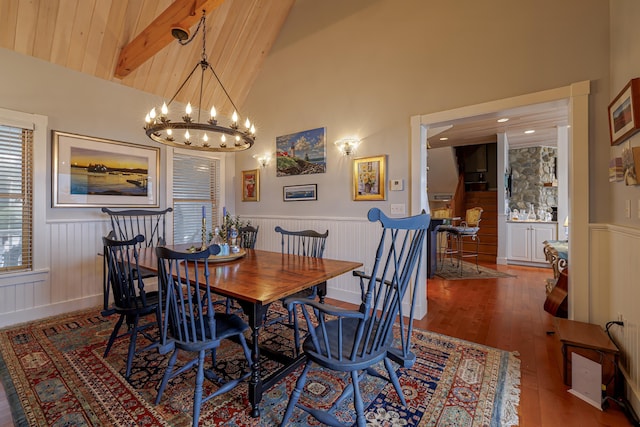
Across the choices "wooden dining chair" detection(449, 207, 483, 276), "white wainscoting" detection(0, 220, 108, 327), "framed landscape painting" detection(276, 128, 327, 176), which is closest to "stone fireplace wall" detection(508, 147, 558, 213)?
"wooden dining chair" detection(449, 207, 483, 276)

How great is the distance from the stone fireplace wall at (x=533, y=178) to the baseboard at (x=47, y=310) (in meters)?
8.11

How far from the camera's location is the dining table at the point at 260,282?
60.1 inches

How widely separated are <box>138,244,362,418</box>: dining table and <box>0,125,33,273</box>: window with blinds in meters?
1.62

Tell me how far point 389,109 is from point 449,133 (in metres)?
3.18

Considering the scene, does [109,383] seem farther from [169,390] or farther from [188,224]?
[188,224]

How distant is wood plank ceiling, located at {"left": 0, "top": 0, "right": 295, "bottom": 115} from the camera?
9.10ft

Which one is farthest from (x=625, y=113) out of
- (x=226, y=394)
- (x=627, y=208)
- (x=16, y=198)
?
(x=16, y=198)

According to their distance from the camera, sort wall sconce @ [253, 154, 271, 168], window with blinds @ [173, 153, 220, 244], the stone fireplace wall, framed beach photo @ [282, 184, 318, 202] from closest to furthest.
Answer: framed beach photo @ [282, 184, 318, 202], window with blinds @ [173, 153, 220, 244], wall sconce @ [253, 154, 271, 168], the stone fireplace wall

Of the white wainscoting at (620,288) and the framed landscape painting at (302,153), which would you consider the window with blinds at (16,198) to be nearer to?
the framed landscape painting at (302,153)

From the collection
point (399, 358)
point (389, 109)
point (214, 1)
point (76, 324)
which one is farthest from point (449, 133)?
point (76, 324)

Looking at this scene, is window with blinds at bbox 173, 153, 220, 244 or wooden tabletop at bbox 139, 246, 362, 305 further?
window with blinds at bbox 173, 153, 220, 244

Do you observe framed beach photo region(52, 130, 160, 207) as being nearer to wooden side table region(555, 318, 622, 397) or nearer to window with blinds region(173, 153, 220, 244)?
window with blinds region(173, 153, 220, 244)

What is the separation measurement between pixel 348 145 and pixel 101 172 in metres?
3.08

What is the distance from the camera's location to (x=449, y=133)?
19.0 feet
